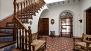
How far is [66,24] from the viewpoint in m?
8.72

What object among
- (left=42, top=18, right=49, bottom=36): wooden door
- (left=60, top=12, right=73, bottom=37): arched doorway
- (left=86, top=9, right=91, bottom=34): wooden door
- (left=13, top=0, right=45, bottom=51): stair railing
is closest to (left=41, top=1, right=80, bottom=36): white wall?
(left=42, top=18, right=49, bottom=36): wooden door

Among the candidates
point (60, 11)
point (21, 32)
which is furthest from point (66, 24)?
point (21, 32)

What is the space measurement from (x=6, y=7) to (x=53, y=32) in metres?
5.50

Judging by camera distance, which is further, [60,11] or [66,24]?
[66,24]

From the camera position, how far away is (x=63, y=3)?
26.6 ft

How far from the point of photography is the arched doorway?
855 cm

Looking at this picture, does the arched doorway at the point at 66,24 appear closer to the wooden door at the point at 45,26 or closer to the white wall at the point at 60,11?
the white wall at the point at 60,11

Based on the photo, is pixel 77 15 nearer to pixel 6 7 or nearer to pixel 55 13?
pixel 55 13

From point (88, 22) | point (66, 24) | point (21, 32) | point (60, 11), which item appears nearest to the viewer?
point (21, 32)

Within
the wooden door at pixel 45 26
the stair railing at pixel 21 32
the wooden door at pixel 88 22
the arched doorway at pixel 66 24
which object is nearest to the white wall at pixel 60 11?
the wooden door at pixel 45 26

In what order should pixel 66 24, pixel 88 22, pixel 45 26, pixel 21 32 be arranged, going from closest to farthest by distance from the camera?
pixel 21 32, pixel 88 22, pixel 66 24, pixel 45 26

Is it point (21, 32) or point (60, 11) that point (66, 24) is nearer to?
point (60, 11)

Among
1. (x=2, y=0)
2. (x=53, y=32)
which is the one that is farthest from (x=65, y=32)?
(x=2, y=0)

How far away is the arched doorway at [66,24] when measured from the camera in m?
8.55
